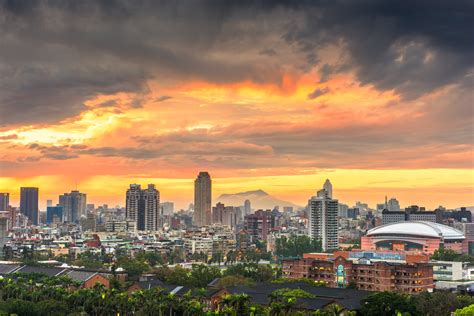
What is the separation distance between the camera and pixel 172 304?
55812 mm

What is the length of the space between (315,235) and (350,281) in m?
86.1

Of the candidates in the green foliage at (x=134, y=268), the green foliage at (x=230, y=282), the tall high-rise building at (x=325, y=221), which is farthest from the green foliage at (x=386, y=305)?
the tall high-rise building at (x=325, y=221)

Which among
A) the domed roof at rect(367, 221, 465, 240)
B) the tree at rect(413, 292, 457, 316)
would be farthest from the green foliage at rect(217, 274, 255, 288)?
the domed roof at rect(367, 221, 465, 240)

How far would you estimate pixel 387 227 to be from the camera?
148 m

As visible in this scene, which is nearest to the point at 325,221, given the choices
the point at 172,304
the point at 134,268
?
the point at 134,268

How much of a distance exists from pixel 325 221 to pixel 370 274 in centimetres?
8700

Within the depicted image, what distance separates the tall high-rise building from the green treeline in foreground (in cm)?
10701

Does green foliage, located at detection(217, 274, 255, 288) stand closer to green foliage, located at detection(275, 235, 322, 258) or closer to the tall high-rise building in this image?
green foliage, located at detection(275, 235, 322, 258)

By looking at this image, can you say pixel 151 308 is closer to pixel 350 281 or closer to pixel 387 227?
pixel 350 281

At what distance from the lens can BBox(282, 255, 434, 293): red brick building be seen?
8256 cm

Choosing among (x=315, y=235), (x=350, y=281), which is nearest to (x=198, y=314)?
(x=350, y=281)

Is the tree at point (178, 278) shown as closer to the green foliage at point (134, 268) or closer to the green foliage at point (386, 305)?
the green foliage at point (134, 268)

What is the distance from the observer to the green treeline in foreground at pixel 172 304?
52500 millimetres

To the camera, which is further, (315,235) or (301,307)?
(315,235)
